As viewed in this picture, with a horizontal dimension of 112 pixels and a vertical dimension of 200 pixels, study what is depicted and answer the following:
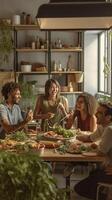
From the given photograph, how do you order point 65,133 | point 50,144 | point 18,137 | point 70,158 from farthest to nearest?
point 65,133 < point 18,137 < point 50,144 < point 70,158

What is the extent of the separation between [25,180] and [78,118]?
3429mm

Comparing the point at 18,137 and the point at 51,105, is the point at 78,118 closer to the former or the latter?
the point at 51,105

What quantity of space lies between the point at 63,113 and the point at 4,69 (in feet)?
9.59

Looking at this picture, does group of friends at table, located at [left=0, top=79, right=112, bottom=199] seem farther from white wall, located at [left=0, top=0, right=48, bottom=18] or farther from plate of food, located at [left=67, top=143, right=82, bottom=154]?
white wall, located at [left=0, top=0, right=48, bottom=18]

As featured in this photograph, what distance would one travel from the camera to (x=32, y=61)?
7820mm

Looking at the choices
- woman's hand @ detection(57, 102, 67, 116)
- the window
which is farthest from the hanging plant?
woman's hand @ detection(57, 102, 67, 116)

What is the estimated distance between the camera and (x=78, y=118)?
193 inches

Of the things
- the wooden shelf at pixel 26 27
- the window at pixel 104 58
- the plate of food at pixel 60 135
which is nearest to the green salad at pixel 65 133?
the plate of food at pixel 60 135

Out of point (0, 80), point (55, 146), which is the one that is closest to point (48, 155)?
point (55, 146)

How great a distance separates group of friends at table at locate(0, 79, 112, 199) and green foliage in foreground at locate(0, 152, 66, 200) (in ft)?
5.97

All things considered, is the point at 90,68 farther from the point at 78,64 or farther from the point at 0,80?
the point at 0,80

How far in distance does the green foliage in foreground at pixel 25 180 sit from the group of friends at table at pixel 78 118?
1.82 meters

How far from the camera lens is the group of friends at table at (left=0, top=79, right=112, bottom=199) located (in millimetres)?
3599

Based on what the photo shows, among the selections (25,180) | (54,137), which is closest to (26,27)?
(54,137)
